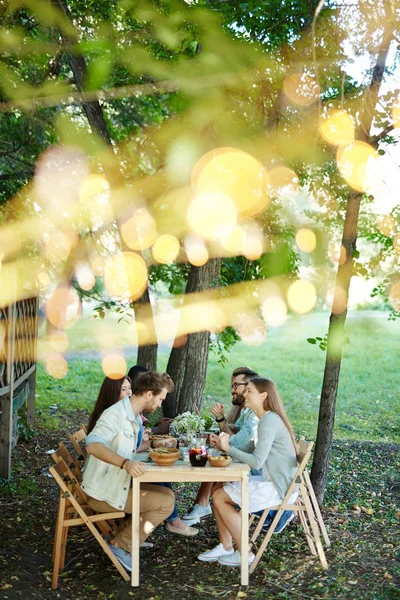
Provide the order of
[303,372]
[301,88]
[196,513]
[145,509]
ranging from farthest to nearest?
[303,372] < [301,88] < [196,513] < [145,509]

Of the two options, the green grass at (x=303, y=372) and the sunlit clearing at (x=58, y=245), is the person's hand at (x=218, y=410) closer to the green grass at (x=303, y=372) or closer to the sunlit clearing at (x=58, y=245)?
the green grass at (x=303, y=372)

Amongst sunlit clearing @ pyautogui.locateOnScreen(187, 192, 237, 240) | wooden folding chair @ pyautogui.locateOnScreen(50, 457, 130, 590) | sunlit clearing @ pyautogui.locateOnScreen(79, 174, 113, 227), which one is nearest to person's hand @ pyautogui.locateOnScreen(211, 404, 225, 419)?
wooden folding chair @ pyautogui.locateOnScreen(50, 457, 130, 590)

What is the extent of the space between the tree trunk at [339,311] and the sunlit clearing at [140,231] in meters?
3.36

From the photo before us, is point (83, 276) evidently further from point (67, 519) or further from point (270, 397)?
point (270, 397)

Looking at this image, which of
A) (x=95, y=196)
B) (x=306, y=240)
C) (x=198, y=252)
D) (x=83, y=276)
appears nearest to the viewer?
(x=198, y=252)

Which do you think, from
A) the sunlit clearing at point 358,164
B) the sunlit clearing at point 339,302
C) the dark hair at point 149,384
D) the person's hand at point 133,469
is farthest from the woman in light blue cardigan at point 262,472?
the sunlit clearing at point 358,164

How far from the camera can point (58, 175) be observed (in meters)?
11.4

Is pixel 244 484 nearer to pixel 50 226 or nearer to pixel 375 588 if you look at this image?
pixel 375 588

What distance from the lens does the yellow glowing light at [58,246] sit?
1302cm

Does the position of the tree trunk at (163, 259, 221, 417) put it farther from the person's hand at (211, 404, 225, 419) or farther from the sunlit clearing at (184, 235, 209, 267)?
the person's hand at (211, 404, 225, 419)

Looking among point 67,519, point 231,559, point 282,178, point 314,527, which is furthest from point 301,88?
point 67,519

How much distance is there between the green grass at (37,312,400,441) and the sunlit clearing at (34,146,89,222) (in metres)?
3.74

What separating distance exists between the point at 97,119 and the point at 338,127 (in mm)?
3044

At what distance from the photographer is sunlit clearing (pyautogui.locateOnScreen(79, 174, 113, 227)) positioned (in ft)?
36.7
